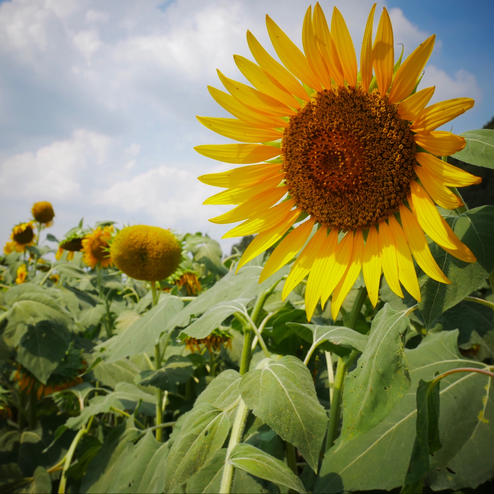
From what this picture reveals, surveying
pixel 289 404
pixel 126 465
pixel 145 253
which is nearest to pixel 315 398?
pixel 289 404

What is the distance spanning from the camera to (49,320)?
2.24m

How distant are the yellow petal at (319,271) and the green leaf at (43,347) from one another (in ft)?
5.36

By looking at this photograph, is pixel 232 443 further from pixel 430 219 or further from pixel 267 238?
pixel 430 219

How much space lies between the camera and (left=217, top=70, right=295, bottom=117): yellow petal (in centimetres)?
118

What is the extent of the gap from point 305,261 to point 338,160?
300 millimetres

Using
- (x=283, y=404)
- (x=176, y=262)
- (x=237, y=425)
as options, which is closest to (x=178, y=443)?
(x=237, y=425)

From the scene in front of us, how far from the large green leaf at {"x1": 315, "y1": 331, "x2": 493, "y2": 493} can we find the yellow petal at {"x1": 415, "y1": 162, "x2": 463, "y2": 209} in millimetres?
431

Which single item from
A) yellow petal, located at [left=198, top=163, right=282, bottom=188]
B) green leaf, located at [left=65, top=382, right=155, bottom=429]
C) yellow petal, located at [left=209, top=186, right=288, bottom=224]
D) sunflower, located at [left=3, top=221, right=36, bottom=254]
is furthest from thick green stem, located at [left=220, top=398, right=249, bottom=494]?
sunflower, located at [left=3, top=221, right=36, bottom=254]

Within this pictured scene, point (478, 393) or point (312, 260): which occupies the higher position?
point (312, 260)

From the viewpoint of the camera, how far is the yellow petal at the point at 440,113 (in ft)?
2.75

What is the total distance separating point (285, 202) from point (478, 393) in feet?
2.40

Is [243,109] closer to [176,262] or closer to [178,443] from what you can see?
[178,443]

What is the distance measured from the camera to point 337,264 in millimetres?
1193

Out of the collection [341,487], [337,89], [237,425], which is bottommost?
[341,487]
